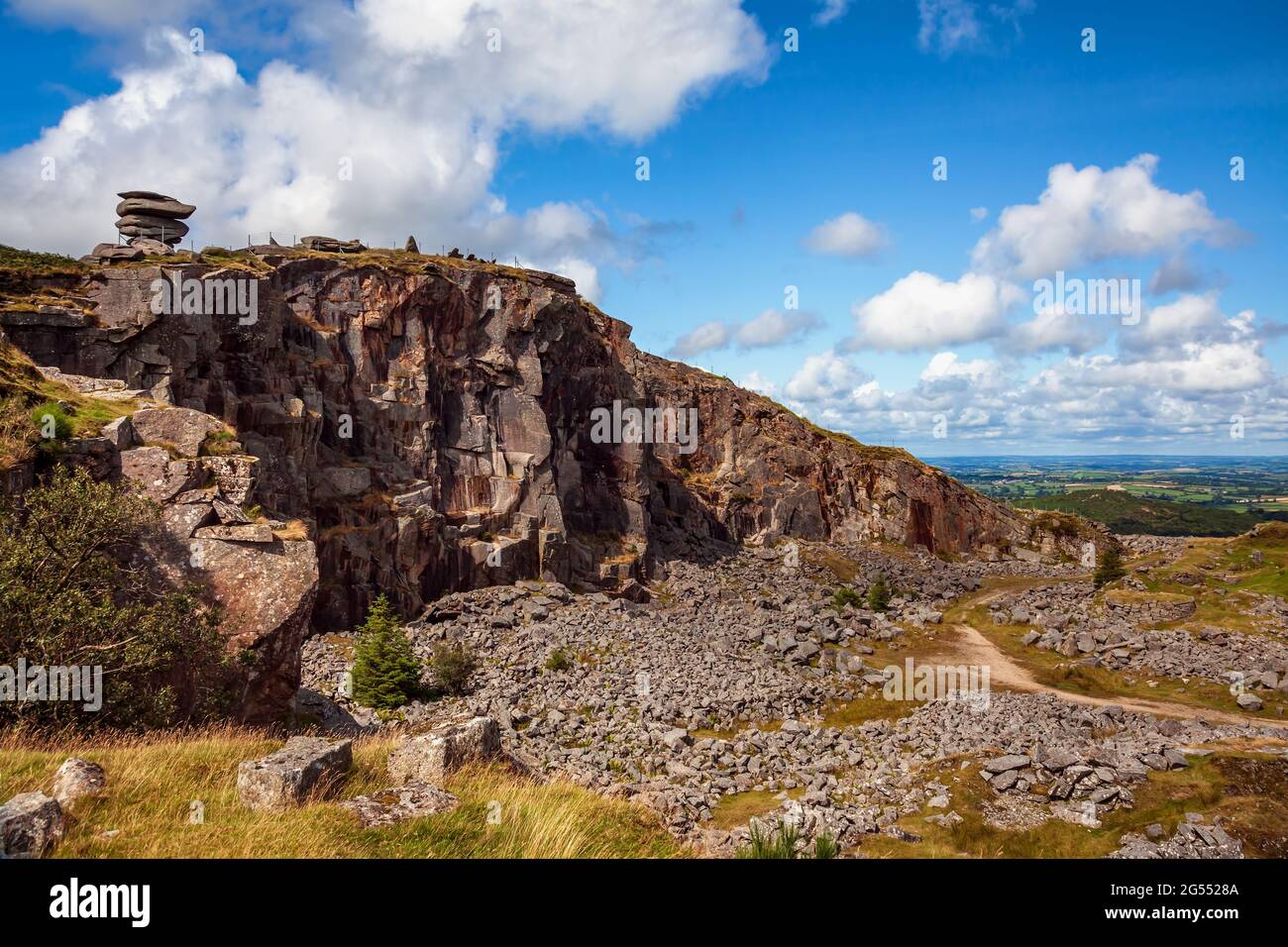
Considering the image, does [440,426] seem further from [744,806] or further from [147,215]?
[744,806]

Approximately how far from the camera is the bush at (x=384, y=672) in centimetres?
3284

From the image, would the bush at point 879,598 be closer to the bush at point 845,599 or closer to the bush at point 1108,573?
the bush at point 845,599

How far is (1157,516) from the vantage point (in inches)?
6944

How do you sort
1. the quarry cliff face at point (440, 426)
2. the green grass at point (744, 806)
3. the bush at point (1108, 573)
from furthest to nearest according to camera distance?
the bush at point (1108, 573)
the quarry cliff face at point (440, 426)
the green grass at point (744, 806)

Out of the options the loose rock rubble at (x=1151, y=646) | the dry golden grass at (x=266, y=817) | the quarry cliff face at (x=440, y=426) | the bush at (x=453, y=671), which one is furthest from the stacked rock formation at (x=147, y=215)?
the loose rock rubble at (x=1151, y=646)

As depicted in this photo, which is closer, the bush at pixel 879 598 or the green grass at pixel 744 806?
the green grass at pixel 744 806

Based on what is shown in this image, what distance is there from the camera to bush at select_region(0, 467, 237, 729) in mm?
13320

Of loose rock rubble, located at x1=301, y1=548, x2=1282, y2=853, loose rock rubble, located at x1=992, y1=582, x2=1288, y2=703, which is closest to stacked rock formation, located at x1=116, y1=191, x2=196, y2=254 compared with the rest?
loose rock rubble, located at x1=301, y1=548, x2=1282, y2=853

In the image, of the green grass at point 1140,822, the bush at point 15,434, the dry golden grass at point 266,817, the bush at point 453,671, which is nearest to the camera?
the dry golden grass at point 266,817

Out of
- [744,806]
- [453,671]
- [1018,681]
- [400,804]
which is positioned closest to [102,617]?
[400,804]

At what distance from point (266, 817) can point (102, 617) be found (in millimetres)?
7381

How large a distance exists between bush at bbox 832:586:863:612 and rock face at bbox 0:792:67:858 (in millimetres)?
53780

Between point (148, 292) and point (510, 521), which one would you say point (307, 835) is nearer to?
point (148, 292)

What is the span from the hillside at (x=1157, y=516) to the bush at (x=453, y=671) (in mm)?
145826
